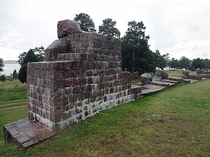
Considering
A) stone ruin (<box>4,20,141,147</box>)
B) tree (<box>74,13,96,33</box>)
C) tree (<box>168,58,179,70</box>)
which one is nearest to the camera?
stone ruin (<box>4,20,141,147</box>)

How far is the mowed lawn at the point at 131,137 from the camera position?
302 centimetres

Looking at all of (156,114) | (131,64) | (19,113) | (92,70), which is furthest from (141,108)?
(131,64)

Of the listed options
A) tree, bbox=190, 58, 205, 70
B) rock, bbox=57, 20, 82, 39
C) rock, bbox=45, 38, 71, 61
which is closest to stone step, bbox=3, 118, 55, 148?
rock, bbox=45, 38, 71, 61

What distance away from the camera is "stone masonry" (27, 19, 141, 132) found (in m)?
3.68

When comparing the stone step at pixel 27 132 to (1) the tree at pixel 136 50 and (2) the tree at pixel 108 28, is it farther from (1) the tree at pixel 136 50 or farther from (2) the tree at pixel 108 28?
(2) the tree at pixel 108 28

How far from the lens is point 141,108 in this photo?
5520mm

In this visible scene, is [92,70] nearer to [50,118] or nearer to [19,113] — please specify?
[50,118]

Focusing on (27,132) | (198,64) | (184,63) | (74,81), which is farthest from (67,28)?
(184,63)

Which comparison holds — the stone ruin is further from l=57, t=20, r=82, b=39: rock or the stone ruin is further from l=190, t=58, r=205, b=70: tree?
l=190, t=58, r=205, b=70: tree

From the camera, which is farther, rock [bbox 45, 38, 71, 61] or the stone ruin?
rock [bbox 45, 38, 71, 61]

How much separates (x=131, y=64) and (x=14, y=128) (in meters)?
17.0

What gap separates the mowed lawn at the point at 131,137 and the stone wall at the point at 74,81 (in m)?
0.37

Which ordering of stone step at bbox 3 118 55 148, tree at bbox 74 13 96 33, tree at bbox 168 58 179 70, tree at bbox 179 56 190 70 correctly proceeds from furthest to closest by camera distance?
tree at bbox 168 58 179 70
tree at bbox 179 56 190 70
tree at bbox 74 13 96 33
stone step at bbox 3 118 55 148

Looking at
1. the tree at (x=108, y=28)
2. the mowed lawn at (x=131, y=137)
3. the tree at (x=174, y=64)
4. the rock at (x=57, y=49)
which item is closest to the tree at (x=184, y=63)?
the tree at (x=174, y=64)
